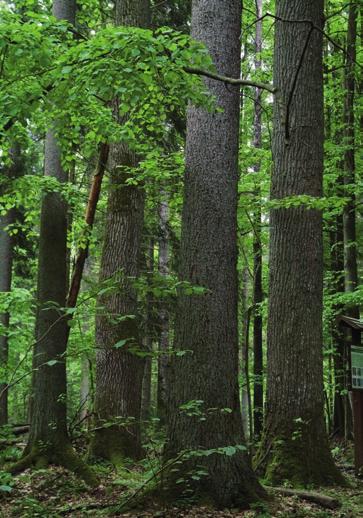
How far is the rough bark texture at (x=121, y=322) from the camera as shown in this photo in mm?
7922

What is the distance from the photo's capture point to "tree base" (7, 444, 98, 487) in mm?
6453

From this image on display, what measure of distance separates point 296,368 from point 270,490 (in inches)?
64.2

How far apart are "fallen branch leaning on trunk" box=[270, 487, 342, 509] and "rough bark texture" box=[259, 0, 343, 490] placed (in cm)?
49

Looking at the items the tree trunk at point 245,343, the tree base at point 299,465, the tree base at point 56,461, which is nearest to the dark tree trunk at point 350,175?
the tree trunk at point 245,343

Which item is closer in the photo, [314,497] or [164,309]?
[314,497]

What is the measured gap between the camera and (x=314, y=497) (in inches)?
227

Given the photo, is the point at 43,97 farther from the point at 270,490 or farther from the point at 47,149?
the point at 270,490

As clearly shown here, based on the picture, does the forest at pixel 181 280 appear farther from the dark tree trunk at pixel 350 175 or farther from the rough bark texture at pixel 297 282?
the dark tree trunk at pixel 350 175

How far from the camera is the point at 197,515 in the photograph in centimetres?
464

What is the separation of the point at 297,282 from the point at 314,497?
2680mm

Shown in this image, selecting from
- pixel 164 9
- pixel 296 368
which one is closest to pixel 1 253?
pixel 164 9

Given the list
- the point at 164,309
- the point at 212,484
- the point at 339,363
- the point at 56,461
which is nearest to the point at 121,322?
the point at 56,461

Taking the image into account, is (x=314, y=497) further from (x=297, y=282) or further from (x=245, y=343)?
(x=245, y=343)

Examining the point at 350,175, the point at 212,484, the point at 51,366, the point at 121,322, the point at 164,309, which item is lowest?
the point at 212,484
